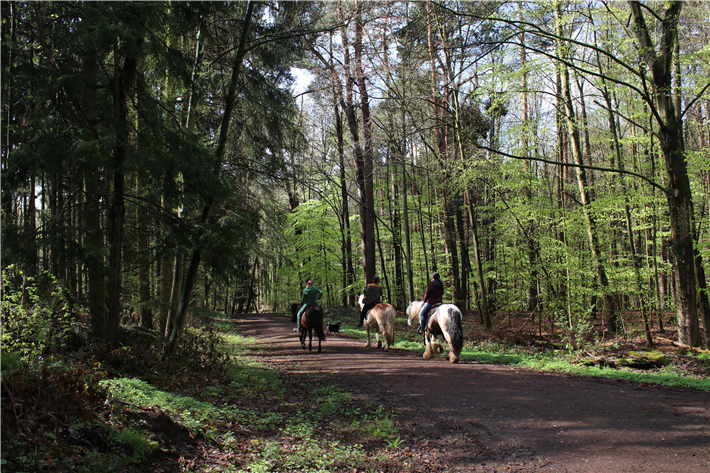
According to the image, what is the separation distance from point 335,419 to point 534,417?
2.67 metres

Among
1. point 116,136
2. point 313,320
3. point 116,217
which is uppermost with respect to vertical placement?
point 116,136

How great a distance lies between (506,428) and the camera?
16.9 feet

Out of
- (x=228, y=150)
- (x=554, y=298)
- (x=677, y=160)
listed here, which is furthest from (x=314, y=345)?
(x=677, y=160)

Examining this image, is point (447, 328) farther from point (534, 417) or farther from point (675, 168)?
point (675, 168)

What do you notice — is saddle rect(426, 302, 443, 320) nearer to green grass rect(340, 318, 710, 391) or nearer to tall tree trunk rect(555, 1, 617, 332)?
green grass rect(340, 318, 710, 391)

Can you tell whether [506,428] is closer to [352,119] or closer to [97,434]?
[97,434]

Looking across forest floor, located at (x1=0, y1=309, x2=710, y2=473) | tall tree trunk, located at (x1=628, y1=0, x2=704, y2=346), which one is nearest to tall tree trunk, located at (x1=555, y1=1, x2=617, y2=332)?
tall tree trunk, located at (x1=628, y1=0, x2=704, y2=346)

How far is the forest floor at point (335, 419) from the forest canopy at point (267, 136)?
197 cm

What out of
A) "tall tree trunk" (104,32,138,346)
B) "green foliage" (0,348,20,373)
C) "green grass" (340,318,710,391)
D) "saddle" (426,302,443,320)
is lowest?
"green grass" (340,318,710,391)

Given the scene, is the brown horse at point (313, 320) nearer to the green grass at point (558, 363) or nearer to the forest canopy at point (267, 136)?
the forest canopy at point (267, 136)

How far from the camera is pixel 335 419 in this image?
5.66 m

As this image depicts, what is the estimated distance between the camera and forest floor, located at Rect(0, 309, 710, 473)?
11.8 ft

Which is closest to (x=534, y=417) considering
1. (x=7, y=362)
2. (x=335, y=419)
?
(x=335, y=419)

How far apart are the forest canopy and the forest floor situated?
6.46ft
